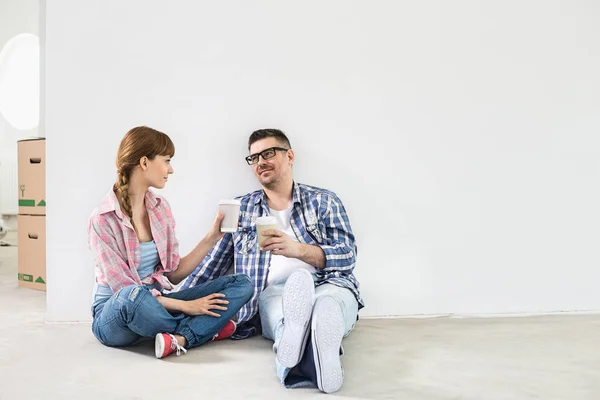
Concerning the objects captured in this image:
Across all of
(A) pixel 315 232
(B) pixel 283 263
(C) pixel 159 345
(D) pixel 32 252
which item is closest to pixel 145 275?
(C) pixel 159 345

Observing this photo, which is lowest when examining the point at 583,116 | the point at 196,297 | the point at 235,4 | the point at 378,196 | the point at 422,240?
the point at 196,297

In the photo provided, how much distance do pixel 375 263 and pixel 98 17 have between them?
1.60 metres

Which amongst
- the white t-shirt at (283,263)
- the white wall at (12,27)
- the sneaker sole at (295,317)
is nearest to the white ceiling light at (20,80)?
the white wall at (12,27)

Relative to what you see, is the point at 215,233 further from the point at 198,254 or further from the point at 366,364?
the point at 366,364

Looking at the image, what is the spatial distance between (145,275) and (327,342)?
0.81 m

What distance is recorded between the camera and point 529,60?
2.72m

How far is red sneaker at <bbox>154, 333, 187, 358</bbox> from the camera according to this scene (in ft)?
6.28

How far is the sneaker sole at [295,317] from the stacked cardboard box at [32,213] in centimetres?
204

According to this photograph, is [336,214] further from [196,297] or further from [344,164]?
[196,297]

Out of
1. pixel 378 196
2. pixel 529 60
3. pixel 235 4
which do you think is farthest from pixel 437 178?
pixel 235 4

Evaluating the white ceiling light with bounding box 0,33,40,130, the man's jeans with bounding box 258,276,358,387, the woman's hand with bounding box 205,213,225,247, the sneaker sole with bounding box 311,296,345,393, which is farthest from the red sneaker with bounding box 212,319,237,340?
the white ceiling light with bounding box 0,33,40,130

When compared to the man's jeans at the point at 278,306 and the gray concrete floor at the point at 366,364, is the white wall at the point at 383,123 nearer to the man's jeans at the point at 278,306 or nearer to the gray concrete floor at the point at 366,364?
the gray concrete floor at the point at 366,364

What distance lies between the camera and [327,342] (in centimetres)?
161

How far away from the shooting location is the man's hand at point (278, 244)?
192 cm
